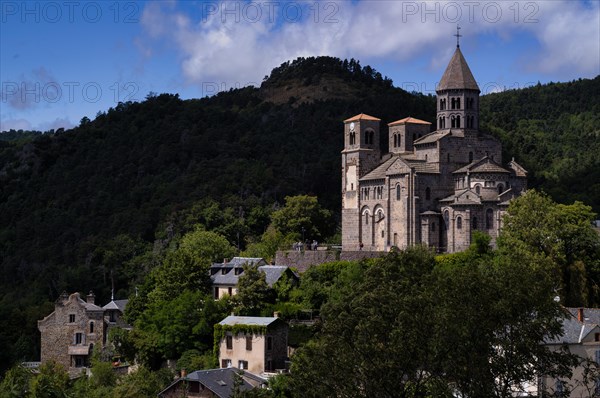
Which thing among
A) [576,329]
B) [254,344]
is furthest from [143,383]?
[576,329]

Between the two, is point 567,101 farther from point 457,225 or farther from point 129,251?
point 457,225

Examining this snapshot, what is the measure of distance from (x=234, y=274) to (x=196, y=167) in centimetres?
6531

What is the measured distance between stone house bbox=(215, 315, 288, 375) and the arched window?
16822 millimetres

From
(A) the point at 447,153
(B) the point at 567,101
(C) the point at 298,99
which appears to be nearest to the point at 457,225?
(A) the point at 447,153

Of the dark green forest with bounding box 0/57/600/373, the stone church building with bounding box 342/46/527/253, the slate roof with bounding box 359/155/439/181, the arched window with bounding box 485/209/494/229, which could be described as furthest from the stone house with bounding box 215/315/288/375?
the dark green forest with bounding box 0/57/600/373

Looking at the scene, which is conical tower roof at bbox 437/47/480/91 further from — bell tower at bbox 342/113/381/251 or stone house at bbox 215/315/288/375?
stone house at bbox 215/315/288/375

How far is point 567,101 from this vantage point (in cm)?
17412

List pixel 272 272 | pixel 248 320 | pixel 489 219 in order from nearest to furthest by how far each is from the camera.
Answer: pixel 248 320
pixel 272 272
pixel 489 219

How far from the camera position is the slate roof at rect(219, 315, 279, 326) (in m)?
65.8

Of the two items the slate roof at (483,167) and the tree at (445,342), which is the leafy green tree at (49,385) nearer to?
the tree at (445,342)

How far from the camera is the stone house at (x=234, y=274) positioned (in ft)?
245

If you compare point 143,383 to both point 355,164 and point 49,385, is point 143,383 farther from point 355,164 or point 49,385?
point 355,164

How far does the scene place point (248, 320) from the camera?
221 feet

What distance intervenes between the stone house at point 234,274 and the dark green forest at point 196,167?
1697 cm
